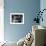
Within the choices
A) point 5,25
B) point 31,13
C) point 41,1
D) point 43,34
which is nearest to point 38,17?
point 31,13

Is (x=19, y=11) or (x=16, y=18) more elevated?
(x=19, y=11)

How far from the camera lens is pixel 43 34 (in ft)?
8.46

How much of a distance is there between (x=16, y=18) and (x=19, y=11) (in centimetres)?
33

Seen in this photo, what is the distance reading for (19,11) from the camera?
5367mm

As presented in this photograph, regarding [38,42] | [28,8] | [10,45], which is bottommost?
[10,45]

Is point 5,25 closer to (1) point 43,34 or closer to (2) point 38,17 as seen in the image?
(2) point 38,17

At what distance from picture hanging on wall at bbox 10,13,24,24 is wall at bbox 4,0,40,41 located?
0.41 feet

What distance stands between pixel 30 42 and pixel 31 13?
2.39 m

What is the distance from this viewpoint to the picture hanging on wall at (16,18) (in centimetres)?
539

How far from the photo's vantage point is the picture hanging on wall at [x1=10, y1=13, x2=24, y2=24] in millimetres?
5395

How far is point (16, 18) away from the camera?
5465 millimetres

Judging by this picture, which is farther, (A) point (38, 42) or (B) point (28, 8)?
(B) point (28, 8)

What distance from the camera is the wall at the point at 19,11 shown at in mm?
5344

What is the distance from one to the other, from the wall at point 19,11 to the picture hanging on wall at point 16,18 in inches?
5.0
